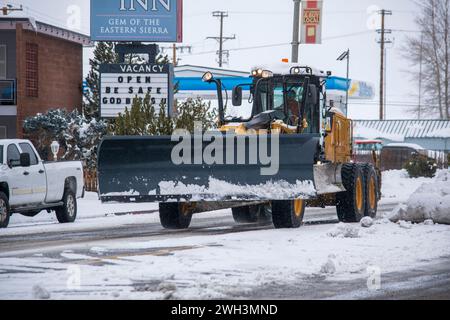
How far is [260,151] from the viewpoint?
18.0 m

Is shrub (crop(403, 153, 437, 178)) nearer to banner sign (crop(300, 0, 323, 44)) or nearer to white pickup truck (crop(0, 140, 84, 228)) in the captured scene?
banner sign (crop(300, 0, 323, 44))

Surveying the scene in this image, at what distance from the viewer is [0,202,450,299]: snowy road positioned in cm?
1027

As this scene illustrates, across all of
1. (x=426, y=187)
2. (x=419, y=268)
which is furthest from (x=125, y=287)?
(x=426, y=187)

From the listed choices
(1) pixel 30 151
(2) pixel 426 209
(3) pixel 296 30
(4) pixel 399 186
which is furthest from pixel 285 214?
(4) pixel 399 186

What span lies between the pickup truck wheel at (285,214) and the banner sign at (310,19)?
13.9 metres

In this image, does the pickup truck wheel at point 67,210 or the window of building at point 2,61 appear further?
the window of building at point 2,61

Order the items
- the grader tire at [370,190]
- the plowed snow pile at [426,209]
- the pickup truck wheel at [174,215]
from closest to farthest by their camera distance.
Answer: the plowed snow pile at [426,209]
the pickup truck wheel at [174,215]
the grader tire at [370,190]

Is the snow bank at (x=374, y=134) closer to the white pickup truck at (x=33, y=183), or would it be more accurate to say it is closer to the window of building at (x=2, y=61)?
the window of building at (x=2, y=61)

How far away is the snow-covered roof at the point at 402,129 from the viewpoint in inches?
2940

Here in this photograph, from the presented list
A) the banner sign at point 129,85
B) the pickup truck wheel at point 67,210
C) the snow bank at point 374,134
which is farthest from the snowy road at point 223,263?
the snow bank at point 374,134

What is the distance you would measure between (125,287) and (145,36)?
26.9 m

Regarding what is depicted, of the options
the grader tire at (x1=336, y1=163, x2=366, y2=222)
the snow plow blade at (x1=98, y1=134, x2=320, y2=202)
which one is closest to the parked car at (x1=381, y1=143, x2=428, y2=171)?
the grader tire at (x1=336, y1=163, x2=366, y2=222)

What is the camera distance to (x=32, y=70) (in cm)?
4106

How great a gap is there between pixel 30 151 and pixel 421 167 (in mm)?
28620
